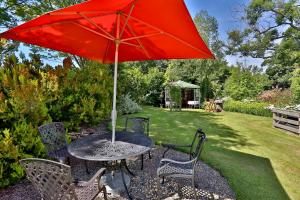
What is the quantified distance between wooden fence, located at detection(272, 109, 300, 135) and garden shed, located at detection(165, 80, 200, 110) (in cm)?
624

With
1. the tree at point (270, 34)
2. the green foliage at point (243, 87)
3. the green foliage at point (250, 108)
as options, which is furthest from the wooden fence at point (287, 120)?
the tree at point (270, 34)

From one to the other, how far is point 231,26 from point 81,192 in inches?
809

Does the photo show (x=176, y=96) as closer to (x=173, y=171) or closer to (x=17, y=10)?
(x=17, y=10)

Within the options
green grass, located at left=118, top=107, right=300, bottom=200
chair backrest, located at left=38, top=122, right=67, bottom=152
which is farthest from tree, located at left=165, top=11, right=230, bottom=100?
chair backrest, located at left=38, top=122, right=67, bottom=152

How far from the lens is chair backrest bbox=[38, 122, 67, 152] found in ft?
12.3

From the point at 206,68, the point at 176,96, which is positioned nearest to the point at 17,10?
the point at 176,96

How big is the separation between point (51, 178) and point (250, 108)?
13.4 meters

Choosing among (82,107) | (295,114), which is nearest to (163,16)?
(82,107)

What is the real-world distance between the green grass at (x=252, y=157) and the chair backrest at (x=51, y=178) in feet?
8.13

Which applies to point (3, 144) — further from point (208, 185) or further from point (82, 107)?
point (208, 185)

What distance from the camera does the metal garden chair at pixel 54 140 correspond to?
3.59m

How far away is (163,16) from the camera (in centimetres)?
282

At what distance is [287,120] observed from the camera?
8406mm

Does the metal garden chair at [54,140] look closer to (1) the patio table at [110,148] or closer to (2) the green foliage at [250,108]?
(1) the patio table at [110,148]
